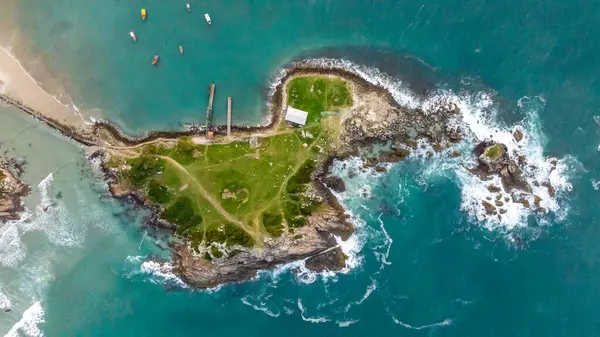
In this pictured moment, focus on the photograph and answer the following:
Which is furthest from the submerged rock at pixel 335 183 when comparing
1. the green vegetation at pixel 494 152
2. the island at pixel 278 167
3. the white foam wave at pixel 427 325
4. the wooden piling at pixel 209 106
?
the green vegetation at pixel 494 152

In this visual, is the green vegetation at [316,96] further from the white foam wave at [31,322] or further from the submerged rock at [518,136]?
the white foam wave at [31,322]

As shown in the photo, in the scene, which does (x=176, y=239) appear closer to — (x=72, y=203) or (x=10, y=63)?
(x=72, y=203)

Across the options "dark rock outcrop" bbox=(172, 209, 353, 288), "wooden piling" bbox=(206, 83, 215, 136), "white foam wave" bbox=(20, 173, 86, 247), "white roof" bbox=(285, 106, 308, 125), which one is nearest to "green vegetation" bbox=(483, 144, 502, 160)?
"dark rock outcrop" bbox=(172, 209, 353, 288)

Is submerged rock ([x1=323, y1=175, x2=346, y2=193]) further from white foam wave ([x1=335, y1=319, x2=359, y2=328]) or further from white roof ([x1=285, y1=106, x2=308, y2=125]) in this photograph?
white foam wave ([x1=335, y1=319, x2=359, y2=328])

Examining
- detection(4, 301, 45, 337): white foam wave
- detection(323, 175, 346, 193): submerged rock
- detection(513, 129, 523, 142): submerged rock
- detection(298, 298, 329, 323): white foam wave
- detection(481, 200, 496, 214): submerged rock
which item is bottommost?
detection(4, 301, 45, 337): white foam wave

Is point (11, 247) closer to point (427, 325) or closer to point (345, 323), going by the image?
point (345, 323)

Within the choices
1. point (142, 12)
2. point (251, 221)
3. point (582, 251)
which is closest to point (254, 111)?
point (251, 221)
